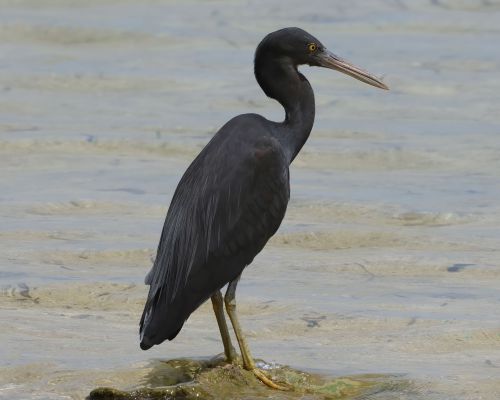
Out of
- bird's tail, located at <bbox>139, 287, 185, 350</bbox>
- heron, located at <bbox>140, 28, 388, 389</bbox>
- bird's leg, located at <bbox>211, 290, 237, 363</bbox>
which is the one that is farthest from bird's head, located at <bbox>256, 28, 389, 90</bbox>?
bird's tail, located at <bbox>139, 287, 185, 350</bbox>

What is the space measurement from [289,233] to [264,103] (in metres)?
3.46

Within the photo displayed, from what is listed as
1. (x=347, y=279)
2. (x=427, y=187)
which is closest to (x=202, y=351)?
(x=347, y=279)

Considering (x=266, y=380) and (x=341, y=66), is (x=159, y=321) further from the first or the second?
(x=341, y=66)

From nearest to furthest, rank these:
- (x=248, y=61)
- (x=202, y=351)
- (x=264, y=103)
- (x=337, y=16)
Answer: (x=202, y=351) < (x=264, y=103) < (x=248, y=61) < (x=337, y=16)

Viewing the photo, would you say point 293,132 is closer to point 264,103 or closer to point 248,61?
point 264,103

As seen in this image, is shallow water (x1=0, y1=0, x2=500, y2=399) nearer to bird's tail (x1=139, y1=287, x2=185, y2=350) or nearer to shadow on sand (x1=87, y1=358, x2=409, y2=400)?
shadow on sand (x1=87, y1=358, x2=409, y2=400)

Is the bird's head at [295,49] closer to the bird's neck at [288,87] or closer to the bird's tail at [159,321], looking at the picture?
the bird's neck at [288,87]

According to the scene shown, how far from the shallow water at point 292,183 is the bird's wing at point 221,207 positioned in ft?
1.59

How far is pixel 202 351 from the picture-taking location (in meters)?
6.72

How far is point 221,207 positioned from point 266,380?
77 centimetres

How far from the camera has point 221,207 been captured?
641 centimetres

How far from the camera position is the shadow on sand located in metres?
5.93

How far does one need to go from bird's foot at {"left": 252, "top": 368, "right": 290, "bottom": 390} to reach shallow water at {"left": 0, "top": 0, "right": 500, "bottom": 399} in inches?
9.1

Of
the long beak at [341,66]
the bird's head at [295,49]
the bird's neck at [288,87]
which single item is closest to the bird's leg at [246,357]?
the bird's neck at [288,87]
